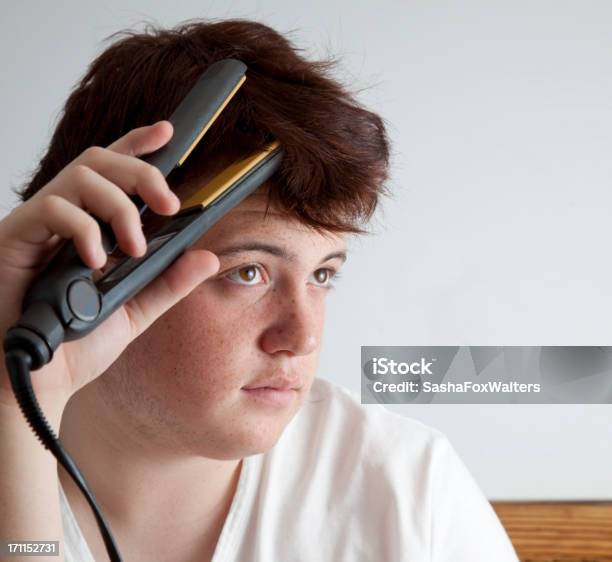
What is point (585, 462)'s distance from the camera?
156 cm

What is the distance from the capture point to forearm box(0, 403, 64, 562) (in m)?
0.83

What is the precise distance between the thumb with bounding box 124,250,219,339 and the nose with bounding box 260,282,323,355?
164 millimetres

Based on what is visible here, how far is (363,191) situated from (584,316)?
66cm

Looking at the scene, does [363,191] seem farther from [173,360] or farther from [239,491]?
[239,491]

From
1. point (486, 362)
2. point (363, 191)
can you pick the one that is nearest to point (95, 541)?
point (363, 191)

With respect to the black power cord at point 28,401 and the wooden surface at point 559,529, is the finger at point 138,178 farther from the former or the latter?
the wooden surface at point 559,529

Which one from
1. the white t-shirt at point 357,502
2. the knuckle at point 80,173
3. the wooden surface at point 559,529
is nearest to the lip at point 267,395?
the white t-shirt at point 357,502

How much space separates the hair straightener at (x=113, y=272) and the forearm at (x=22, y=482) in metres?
0.15

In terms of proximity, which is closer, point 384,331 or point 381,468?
point 381,468

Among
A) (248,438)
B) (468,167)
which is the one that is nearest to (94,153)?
(248,438)

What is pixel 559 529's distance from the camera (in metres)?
1.51

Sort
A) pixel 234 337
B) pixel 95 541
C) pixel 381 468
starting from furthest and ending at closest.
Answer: pixel 381 468 < pixel 95 541 < pixel 234 337

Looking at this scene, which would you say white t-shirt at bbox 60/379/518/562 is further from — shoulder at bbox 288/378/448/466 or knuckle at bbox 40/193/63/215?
knuckle at bbox 40/193/63/215

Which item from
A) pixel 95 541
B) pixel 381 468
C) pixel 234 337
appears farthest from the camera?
pixel 381 468
